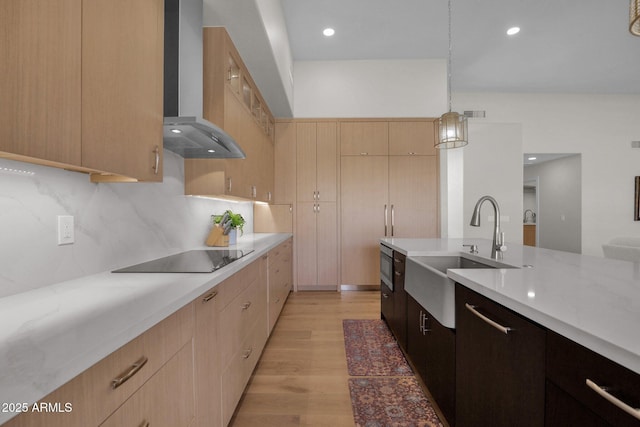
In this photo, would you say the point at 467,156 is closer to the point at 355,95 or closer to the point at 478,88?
the point at 478,88

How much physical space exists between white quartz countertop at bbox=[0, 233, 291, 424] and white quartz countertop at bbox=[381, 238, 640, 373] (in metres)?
1.04

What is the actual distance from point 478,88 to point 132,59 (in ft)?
19.3

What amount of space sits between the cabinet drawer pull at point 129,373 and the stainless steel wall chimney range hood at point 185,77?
1.12m

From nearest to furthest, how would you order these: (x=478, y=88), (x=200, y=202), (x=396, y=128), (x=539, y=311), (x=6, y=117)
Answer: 1. (x=6, y=117)
2. (x=539, y=311)
3. (x=200, y=202)
4. (x=396, y=128)
5. (x=478, y=88)

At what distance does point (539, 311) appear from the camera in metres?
0.77

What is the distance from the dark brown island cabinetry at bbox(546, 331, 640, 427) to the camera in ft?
1.80

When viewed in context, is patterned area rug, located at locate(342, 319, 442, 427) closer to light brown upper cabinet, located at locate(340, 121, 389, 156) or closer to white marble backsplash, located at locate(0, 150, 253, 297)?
white marble backsplash, located at locate(0, 150, 253, 297)

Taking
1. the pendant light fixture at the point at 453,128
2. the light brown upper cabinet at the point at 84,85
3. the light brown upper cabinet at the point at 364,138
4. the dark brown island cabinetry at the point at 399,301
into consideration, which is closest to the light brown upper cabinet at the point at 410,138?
the light brown upper cabinet at the point at 364,138

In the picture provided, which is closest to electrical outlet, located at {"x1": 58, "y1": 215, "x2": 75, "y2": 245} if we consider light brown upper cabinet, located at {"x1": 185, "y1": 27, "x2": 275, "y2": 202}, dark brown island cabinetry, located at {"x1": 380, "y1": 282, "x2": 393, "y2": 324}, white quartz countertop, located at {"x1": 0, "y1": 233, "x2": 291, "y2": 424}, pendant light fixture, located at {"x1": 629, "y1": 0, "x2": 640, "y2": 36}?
white quartz countertop, located at {"x1": 0, "y1": 233, "x2": 291, "y2": 424}

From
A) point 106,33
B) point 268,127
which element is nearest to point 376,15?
point 268,127

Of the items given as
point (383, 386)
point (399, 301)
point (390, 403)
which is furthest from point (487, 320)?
point (399, 301)

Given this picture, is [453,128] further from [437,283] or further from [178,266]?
[178,266]

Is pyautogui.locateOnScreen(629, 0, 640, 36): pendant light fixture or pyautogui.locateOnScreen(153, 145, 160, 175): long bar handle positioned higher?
pyautogui.locateOnScreen(629, 0, 640, 36): pendant light fixture

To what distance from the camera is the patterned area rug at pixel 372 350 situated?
211cm
